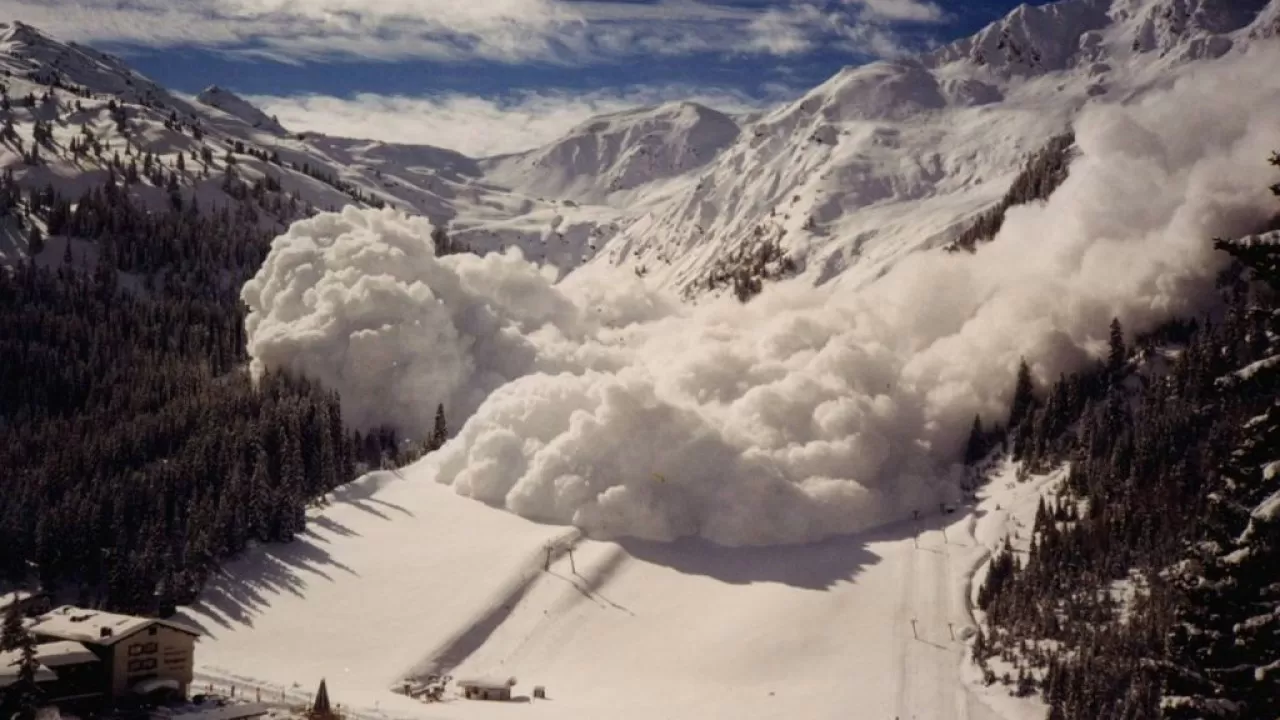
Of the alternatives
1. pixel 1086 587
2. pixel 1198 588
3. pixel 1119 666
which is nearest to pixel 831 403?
pixel 1086 587

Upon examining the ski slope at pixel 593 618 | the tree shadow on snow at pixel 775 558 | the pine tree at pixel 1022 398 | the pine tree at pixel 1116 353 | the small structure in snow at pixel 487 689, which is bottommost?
the small structure in snow at pixel 487 689

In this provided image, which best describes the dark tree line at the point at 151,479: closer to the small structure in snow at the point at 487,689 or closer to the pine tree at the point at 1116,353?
the small structure in snow at the point at 487,689

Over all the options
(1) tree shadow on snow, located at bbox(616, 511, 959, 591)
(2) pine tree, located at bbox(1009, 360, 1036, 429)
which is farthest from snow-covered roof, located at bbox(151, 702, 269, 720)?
(2) pine tree, located at bbox(1009, 360, 1036, 429)

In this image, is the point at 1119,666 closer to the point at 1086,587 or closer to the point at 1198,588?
the point at 1086,587

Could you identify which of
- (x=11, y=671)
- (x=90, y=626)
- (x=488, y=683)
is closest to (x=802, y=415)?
(x=488, y=683)

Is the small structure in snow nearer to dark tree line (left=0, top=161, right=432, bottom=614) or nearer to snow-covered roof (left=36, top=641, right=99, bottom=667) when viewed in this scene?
dark tree line (left=0, top=161, right=432, bottom=614)

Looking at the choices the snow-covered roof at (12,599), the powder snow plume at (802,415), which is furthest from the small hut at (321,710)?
the powder snow plume at (802,415)

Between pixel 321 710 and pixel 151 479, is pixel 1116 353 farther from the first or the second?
pixel 151 479
